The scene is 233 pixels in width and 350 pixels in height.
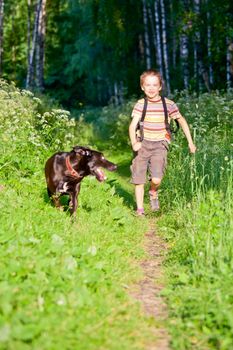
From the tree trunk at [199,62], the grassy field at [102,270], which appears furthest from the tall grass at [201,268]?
the tree trunk at [199,62]

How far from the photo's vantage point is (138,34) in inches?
1201

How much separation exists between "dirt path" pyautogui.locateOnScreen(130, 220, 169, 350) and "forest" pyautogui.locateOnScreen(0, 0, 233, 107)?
37.2ft

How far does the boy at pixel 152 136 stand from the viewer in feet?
22.8

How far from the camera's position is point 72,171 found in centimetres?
646

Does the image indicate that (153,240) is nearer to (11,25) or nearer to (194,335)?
(194,335)

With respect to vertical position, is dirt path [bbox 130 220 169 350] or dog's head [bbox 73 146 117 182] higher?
dog's head [bbox 73 146 117 182]

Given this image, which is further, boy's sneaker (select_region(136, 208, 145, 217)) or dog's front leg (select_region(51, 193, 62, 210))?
boy's sneaker (select_region(136, 208, 145, 217))

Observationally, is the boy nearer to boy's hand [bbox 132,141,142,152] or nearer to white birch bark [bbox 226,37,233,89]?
boy's hand [bbox 132,141,142,152]

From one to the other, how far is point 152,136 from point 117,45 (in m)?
20.1


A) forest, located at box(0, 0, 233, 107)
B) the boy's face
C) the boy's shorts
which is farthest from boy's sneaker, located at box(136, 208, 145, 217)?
forest, located at box(0, 0, 233, 107)

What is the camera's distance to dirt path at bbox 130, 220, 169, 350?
3.67 meters

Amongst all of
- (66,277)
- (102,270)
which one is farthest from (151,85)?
(66,277)

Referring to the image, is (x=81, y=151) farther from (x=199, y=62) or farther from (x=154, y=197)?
(x=199, y=62)

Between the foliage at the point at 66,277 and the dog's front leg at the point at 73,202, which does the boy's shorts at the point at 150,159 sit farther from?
the dog's front leg at the point at 73,202
